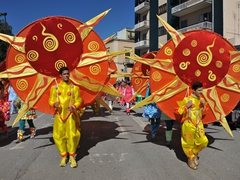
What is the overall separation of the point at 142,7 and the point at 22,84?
97.8 ft

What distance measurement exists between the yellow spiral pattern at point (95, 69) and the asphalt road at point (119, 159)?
1713 millimetres

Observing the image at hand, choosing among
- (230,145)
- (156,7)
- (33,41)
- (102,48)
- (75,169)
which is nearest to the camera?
(75,169)

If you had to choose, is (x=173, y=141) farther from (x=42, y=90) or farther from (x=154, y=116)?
(x=42, y=90)

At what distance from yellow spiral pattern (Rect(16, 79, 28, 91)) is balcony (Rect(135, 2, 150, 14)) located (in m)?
29.4

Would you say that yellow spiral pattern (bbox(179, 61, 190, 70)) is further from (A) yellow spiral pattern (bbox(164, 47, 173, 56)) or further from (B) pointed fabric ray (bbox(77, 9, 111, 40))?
(B) pointed fabric ray (bbox(77, 9, 111, 40))

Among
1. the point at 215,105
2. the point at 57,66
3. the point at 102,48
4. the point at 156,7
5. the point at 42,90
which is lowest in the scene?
the point at 215,105

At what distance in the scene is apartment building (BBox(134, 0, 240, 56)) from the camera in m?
20.3

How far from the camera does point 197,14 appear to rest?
23.8 metres

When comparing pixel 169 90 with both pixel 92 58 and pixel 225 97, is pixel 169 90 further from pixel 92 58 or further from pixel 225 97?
pixel 92 58

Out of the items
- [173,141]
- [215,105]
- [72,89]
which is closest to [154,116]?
[173,141]

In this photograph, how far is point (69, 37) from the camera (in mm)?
4871

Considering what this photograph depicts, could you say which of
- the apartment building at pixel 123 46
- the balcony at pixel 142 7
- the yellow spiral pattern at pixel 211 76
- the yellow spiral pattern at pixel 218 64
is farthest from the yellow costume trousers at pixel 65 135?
the apartment building at pixel 123 46

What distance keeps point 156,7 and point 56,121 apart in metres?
28.5

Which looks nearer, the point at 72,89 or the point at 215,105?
the point at 72,89
